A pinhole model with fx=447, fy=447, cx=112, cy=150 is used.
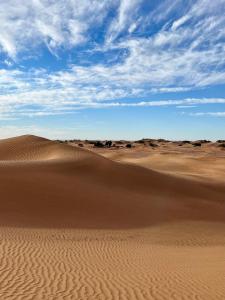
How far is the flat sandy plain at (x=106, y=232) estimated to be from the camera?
964 centimetres

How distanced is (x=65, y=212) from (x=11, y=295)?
12.1 metres

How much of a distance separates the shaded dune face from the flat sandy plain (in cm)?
5

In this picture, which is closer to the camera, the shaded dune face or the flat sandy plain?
the flat sandy plain

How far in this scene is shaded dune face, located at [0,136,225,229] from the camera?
65.2 feet

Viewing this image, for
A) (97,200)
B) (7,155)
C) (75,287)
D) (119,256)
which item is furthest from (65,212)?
(7,155)

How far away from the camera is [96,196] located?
23.4 meters

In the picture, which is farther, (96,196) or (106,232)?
(96,196)

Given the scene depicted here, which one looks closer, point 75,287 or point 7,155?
point 75,287

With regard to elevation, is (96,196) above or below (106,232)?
above

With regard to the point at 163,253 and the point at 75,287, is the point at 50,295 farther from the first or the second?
the point at 163,253

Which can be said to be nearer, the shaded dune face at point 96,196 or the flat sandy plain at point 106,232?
the flat sandy plain at point 106,232

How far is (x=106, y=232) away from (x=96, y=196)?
5.48 m

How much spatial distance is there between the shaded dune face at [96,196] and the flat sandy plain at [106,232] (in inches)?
2.0

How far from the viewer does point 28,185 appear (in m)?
23.3
